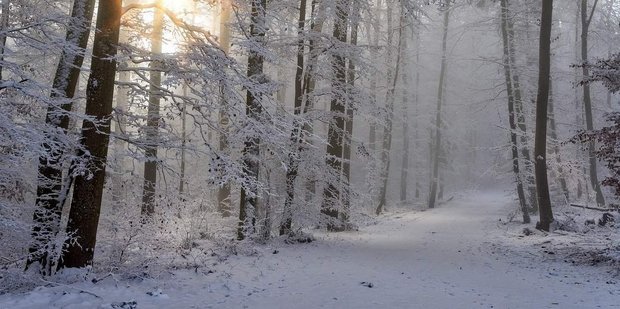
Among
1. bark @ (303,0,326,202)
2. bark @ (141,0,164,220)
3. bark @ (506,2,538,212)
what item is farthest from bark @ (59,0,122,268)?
bark @ (506,2,538,212)

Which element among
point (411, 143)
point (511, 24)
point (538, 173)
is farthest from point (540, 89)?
point (411, 143)

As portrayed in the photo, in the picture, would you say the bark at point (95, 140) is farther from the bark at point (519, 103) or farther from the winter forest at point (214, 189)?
the bark at point (519, 103)

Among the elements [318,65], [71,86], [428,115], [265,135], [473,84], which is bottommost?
Answer: [265,135]

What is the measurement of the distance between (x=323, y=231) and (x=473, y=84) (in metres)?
30.1

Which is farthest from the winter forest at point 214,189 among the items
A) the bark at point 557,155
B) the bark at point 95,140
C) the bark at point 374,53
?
the bark at point 557,155

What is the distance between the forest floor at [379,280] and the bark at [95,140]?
73 cm

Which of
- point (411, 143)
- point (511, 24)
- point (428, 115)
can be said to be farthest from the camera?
point (411, 143)

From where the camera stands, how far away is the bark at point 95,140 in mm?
7203

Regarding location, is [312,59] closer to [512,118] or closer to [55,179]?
[55,179]

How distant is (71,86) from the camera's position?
8789 millimetres

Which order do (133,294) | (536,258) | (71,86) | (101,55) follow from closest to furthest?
(133,294) → (101,55) → (71,86) → (536,258)

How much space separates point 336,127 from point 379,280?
6350mm

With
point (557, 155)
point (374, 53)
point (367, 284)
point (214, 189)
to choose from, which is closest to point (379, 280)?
point (367, 284)

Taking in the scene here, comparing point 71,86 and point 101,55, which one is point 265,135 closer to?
point 101,55
